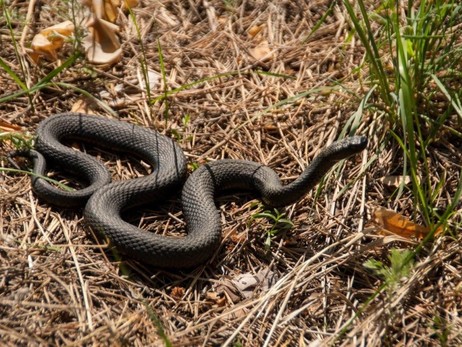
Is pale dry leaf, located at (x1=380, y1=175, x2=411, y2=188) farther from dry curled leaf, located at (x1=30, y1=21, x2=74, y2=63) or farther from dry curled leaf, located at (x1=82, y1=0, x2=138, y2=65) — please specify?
dry curled leaf, located at (x1=30, y1=21, x2=74, y2=63)

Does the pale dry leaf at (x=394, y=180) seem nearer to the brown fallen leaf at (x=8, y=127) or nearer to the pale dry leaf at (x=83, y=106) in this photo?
the pale dry leaf at (x=83, y=106)

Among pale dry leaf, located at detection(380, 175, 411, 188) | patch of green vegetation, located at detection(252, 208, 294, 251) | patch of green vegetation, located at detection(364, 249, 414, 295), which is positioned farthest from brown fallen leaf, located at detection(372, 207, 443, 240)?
patch of green vegetation, located at detection(252, 208, 294, 251)

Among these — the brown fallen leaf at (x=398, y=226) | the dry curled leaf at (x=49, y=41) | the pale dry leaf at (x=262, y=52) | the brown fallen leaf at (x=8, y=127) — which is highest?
the pale dry leaf at (x=262, y=52)

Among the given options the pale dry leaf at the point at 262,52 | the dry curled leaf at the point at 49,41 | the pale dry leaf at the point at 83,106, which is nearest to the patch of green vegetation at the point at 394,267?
the pale dry leaf at the point at 262,52

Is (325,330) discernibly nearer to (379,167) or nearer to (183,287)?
(183,287)

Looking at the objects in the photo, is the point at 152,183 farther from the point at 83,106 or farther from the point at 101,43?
the point at 101,43

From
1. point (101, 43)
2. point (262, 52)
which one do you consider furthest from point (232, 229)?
point (101, 43)

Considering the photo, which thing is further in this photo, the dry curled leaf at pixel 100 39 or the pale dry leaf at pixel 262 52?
the pale dry leaf at pixel 262 52
